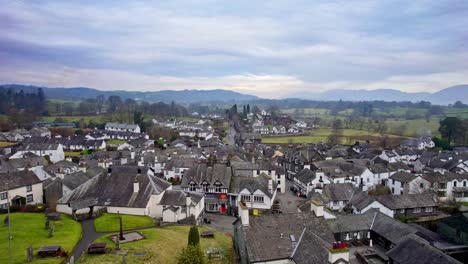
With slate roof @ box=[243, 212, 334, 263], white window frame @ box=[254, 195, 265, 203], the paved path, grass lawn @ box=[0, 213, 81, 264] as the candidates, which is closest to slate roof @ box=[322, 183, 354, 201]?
white window frame @ box=[254, 195, 265, 203]

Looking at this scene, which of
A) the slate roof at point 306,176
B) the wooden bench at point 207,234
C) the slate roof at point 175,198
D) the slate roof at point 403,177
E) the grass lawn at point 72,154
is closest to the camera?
the wooden bench at point 207,234

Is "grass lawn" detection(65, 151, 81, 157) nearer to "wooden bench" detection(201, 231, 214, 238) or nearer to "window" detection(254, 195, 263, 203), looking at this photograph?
"window" detection(254, 195, 263, 203)

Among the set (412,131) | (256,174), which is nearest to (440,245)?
(256,174)

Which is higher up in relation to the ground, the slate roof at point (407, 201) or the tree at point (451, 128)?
the tree at point (451, 128)

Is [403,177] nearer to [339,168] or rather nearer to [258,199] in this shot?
[339,168]

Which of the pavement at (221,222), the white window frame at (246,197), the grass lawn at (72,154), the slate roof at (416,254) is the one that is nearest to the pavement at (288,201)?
the white window frame at (246,197)

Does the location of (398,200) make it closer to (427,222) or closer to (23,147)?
(427,222)

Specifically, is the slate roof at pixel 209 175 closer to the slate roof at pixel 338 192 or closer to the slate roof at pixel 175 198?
the slate roof at pixel 175 198
